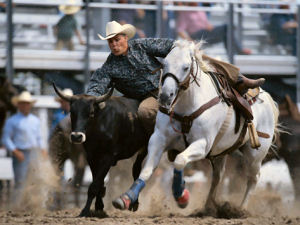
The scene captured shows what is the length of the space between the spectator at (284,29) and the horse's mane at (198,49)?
429cm

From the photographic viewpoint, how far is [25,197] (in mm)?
8797

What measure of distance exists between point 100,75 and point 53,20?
3.36 metres

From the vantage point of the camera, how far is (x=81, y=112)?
7.08 metres

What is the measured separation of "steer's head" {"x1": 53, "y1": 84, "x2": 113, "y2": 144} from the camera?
22.8ft

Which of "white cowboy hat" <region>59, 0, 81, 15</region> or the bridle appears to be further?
"white cowboy hat" <region>59, 0, 81, 15</region>

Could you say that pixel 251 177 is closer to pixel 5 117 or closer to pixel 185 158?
pixel 185 158

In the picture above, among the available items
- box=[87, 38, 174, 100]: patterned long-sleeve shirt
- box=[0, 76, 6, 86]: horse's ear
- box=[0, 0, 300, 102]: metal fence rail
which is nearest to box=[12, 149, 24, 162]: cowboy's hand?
box=[0, 76, 6, 86]: horse's ear

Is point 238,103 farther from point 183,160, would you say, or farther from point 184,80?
point 183,160

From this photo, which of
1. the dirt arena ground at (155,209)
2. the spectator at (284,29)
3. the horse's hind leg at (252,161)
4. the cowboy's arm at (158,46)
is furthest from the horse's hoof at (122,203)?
the spectator at (284,29)

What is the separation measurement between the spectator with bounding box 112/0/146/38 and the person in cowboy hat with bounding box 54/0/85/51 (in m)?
0.53

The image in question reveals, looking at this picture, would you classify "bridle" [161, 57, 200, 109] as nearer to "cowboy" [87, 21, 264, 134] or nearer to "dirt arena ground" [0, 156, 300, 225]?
"cowboy" [87, 21, 264, 134]

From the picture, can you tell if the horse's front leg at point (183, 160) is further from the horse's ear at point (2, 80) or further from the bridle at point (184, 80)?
the horse's ear at point (2, 80)

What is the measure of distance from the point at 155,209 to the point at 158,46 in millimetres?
1814

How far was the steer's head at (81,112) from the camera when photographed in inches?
274
